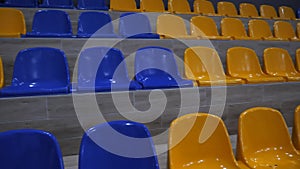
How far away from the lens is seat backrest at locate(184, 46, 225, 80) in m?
2.14

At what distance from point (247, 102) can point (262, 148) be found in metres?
0.68

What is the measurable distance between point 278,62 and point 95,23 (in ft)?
5.59

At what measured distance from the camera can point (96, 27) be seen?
248 centimetres

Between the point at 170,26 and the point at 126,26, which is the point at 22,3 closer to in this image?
the point at 126,26

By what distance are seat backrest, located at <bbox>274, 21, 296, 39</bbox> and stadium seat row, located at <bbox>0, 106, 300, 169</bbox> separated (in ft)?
6.97

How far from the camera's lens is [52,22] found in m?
2.36

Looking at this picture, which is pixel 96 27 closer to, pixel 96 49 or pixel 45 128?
pixel 96 49

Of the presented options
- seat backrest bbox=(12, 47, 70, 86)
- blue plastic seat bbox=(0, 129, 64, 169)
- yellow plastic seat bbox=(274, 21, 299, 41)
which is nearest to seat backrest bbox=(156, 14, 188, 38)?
seat backrest bbox=(12, 47, 70, 86)

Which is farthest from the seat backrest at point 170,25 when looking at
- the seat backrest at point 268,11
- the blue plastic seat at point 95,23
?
the seat backrest at point 268,11

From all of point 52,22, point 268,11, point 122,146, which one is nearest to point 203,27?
point 52,22

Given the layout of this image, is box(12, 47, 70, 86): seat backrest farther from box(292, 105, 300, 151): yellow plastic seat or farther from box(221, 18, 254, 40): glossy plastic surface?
box(221, 18, 254, 40): glossy plastic surface

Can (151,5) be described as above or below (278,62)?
above

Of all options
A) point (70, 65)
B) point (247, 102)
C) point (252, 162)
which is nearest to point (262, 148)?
point (252, 162)

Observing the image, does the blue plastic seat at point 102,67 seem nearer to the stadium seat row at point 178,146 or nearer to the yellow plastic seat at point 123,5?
the stadium seat row at point 178,146
